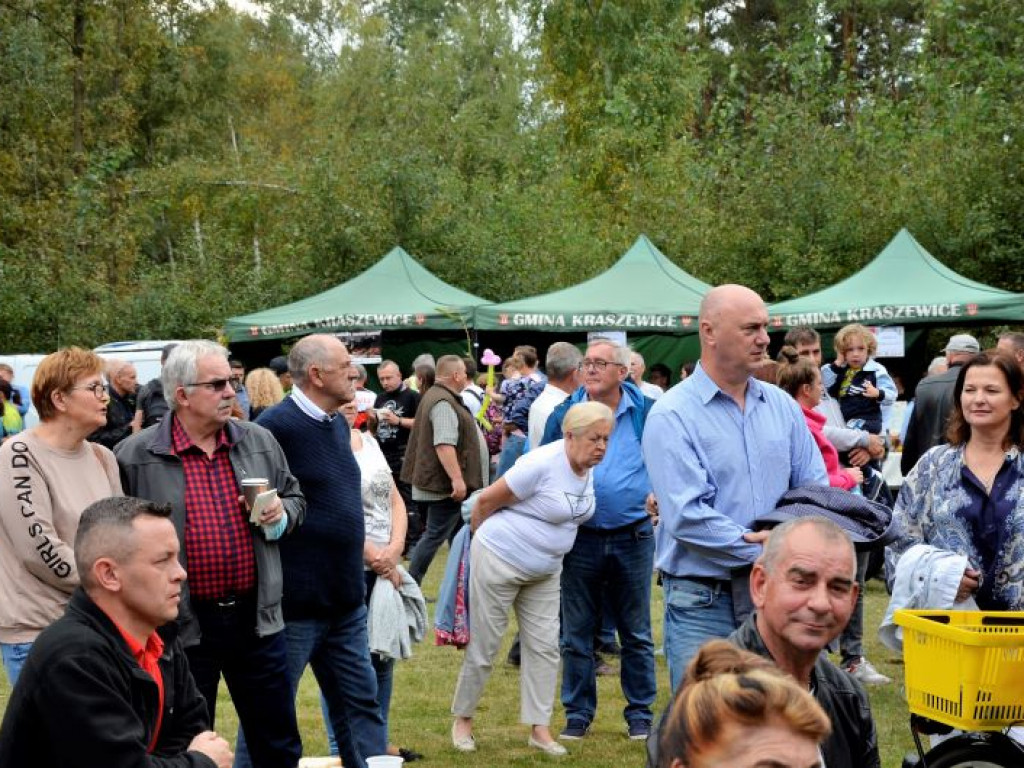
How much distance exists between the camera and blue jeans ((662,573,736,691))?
5.15m

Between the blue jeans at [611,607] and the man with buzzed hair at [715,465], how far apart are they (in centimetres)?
270

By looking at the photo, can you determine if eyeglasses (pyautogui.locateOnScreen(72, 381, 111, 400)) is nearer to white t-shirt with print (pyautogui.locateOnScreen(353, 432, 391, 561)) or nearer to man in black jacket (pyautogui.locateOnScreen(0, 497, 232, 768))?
man in black jacket (pyautogui.locateOnScreen(0, 497, 232, 768))

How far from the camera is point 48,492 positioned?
5.38 m

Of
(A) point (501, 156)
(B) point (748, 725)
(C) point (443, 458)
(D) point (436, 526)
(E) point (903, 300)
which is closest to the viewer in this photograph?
(B) point (748, 725)

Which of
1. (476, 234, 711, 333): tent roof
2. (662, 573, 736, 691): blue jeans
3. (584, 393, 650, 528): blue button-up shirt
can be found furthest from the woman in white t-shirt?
(476, 234, 711, 333): tent roof

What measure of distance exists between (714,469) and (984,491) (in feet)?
3.49

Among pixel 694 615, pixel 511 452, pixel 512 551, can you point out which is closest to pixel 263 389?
pixel 512 551

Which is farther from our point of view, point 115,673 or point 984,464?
point 984,464

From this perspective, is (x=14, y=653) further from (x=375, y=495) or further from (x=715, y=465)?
(x=715, y=465)

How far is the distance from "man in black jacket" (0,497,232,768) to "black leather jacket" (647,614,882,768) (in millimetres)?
1457

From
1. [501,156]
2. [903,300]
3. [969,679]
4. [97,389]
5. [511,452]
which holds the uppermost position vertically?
[501,156]

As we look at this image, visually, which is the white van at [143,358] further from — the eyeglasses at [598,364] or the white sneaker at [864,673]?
the eyeglasses at [598,364]

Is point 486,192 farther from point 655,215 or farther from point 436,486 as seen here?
point 436,486

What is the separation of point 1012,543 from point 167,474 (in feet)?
10.0
